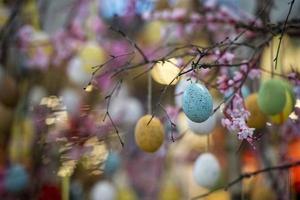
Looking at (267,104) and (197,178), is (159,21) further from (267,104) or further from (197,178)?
(267,104)

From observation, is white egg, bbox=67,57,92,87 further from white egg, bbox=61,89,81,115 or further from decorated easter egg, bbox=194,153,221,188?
decorated easter egg, bbox=194,153,221,188

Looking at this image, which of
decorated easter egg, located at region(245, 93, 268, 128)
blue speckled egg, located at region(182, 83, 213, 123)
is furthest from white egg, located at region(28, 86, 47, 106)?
blue speckled egg, located at region(182, 83, 213, 123)

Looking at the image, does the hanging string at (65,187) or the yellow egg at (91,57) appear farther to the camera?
the yellow egg at (91,57)

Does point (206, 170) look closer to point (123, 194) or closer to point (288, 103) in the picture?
point (288, 103)

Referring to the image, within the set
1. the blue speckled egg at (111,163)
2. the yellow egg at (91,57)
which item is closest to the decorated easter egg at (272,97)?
the blue speckled egg at (111,163)

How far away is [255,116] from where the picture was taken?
90 cm

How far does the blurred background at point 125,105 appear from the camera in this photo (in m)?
1.00

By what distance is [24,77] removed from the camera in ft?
5.27

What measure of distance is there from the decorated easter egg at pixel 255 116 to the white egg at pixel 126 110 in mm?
405

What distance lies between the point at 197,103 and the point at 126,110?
654 mm

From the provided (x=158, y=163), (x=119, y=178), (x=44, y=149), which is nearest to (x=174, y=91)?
(x=44, y=149)

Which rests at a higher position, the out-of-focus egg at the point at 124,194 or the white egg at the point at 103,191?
the white egg at the point at 103,191

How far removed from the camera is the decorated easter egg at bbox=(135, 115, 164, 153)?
35.3 inches

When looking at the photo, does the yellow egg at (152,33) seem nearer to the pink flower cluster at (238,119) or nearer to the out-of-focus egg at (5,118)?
the out-of-focus egg at (5,118)
